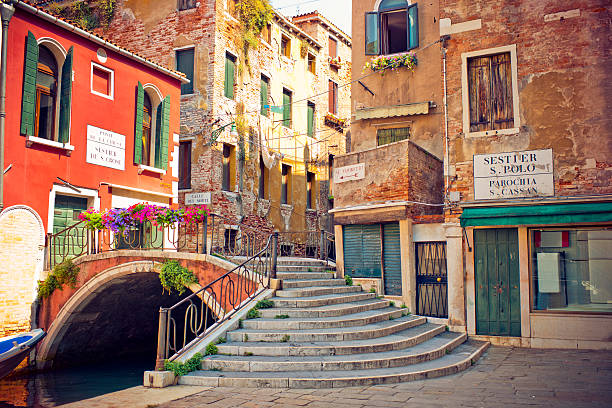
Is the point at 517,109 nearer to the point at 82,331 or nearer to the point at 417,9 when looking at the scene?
the point at 417,9

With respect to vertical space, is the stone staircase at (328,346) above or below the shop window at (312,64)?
below

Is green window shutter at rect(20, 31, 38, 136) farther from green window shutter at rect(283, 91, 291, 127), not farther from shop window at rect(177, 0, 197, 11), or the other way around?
green window shutter at rect(283, 91, 291, 127)

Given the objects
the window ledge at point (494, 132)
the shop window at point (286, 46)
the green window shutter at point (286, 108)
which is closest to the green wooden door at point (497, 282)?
the window ledge at point (494, 132)

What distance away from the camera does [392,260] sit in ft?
40.4

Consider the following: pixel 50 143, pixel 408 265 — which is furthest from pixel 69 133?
pixel 408 265

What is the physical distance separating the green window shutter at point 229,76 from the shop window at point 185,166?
7.50 ft

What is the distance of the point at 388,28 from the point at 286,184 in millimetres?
8875

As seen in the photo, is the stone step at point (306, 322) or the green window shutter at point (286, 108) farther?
the green window shutter at point (286, 108)

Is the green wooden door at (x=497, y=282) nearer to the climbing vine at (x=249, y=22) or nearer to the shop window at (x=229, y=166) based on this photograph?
the shop window at (x=229, y=166)

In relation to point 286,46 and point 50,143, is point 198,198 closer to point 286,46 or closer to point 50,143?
point 50,143

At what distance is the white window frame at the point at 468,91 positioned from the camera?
36.7 feet

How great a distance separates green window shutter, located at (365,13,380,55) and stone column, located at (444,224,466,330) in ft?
20.9

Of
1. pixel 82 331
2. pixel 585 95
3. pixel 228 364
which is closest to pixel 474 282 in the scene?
pixel 585 95

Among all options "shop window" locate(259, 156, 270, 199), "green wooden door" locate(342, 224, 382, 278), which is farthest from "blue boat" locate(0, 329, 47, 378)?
"shop window" locate(259, 156, 270, 199)
